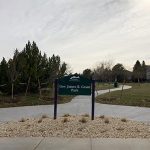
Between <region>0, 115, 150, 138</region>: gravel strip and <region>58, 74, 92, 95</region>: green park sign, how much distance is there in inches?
52.6

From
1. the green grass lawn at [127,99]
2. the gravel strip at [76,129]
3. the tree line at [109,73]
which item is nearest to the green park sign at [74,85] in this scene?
the gravel strip at [76,129]

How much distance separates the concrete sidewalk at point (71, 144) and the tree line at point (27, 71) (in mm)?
15845

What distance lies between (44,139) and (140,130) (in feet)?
9.92

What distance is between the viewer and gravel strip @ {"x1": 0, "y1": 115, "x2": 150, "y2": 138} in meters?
10.9

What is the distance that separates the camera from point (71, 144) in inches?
379

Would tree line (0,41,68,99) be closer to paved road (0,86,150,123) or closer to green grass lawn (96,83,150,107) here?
green grass lawn (96,83,150,107)

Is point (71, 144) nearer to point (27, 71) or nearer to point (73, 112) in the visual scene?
point (73, 112)

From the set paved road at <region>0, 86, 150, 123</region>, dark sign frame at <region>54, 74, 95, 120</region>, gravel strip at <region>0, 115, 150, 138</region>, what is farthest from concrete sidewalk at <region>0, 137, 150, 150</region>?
paved road at <region>0, 86, 150, 123</region>

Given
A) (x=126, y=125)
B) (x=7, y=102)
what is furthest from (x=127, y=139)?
(x=7, y=102)

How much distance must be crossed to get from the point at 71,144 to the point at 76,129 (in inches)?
72.6

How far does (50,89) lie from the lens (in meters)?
31.9

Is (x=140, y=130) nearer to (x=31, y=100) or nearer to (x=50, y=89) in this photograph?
(x=31, y=100)

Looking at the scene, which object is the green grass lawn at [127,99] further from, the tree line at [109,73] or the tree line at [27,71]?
the tree line at [109,73]

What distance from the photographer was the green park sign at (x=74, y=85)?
13945mm
